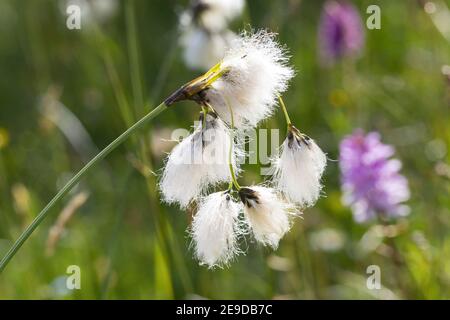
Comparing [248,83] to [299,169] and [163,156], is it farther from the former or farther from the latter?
[163,156]

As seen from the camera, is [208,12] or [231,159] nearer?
[231,159]

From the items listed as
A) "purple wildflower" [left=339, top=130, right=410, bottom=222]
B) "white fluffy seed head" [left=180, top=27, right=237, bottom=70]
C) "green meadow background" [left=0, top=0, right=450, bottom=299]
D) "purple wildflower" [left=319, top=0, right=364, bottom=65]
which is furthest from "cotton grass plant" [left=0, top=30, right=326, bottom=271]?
"purple wildflower" [left=319, top=0, right=364, bottom=65]

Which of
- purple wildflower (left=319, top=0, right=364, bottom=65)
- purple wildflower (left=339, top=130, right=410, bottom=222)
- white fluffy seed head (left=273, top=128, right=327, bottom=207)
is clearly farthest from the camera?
purple wildflower (left=319, top=0, right=364, bottom=65)

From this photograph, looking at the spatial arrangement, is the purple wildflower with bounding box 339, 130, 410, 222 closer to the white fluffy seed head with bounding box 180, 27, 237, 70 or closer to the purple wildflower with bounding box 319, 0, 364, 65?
the white fluffy seed head with bounding box 180, 27, 237, 70

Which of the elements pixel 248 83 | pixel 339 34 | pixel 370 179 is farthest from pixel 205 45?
pixel 248 83

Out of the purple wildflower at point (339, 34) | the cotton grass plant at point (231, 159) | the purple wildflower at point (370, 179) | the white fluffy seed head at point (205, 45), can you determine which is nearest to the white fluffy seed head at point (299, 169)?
the cotton grass plant at point (231, 159)
